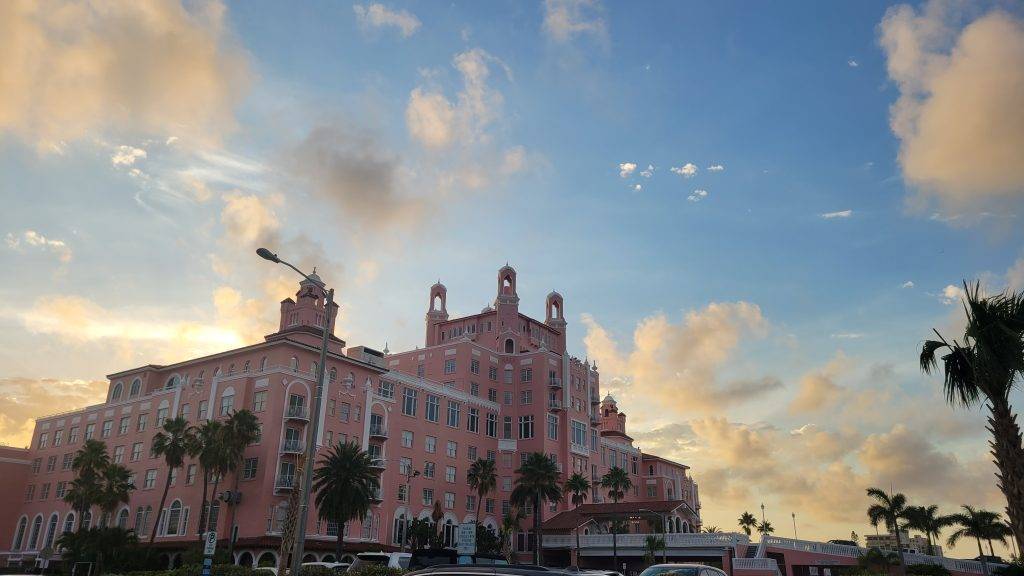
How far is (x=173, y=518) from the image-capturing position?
62875 mm

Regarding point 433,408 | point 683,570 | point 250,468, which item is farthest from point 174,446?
point 683,570

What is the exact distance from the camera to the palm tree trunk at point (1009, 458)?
15375 mm

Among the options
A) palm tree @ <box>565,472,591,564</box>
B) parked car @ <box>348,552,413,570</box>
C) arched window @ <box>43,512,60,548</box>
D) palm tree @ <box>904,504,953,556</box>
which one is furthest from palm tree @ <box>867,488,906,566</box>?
arched window @ <box>43,512,60,548</box>

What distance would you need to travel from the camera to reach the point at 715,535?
209ft

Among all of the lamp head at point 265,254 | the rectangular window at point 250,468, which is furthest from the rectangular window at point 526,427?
the lamp head at point 265,254

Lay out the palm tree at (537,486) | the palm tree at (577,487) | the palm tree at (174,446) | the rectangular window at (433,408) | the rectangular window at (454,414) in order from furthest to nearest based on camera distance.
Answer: the palm tree at (577,487), the rectangular window at (454,414), the rectangular window at (433,408), the palm tree at (537,486), the palm tree at (174,446)

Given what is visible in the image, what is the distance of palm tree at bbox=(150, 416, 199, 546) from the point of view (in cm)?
6081

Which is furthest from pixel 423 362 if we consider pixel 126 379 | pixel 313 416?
pixel 313 416

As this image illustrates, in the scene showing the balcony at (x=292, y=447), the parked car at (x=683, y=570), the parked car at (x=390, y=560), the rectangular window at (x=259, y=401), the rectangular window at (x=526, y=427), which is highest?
the rectangular window at (x=526, y=427)

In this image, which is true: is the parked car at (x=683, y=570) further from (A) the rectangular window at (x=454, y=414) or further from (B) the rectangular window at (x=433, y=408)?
(A) the rectangular window at (x=454, y=414)

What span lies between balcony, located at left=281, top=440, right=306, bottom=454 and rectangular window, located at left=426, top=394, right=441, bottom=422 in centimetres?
1812

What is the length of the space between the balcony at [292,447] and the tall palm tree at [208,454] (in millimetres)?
5146

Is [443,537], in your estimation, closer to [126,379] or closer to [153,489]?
[153,489]

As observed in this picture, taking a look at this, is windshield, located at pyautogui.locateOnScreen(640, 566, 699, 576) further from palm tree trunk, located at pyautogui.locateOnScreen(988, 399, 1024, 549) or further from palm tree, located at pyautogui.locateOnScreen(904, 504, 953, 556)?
palm tree, located at pyautogui.locateOnScreen(904, 504, 953, 556)
